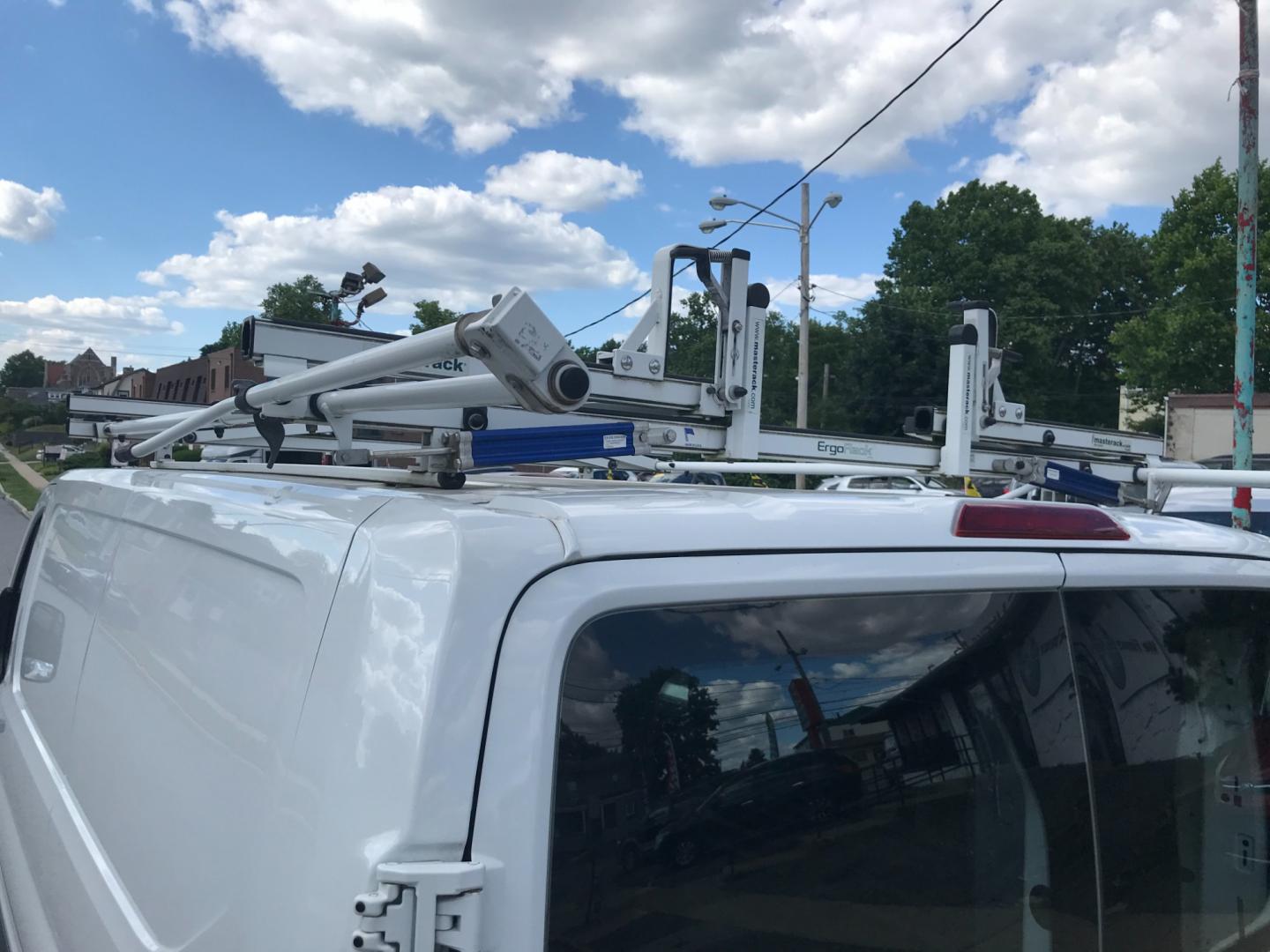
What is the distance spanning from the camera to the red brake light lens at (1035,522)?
1609 millimetres

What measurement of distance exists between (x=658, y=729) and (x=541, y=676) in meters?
0.20

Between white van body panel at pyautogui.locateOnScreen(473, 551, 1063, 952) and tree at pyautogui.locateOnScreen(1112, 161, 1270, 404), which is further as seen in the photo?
tree at pyautogui.locateOnScreen(1112, 161, 1270, 404)

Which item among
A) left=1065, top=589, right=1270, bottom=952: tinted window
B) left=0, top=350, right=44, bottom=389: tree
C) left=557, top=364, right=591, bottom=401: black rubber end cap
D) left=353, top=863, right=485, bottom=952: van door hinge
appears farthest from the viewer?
left=0, top=350, right=44, bottom=389: tree

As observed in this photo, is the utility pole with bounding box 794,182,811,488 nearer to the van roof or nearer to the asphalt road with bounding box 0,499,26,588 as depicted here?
the asphalt road with bounding box 0,499,26,588

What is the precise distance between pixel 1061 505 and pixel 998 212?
2190 inches

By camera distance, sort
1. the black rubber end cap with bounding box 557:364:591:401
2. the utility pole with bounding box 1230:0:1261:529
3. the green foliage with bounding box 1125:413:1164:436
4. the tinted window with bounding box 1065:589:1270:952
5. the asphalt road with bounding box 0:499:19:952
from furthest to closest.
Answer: the green foliage with bounding box 1125:413:1164:436 < the asphalt road with bounding box 0:499:19:952 < the utility pole with bounding box 1230:0:1261:529 < the tinted window with bounding box 1065:589:1270:952 < the black rubber end cap with bounding box 557:364:591:401

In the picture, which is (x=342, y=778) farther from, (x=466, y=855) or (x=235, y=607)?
(x=235, y=607)

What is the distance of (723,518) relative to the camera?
4.63ft

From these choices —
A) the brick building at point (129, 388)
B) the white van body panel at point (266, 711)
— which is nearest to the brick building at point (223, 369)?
the brick building at point (129, 388)

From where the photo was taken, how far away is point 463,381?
1.67m

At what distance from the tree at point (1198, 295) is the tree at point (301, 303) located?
29065 mm

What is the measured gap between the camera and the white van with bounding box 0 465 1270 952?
111cm

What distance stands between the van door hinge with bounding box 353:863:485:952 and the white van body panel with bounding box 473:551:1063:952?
0.11 ft

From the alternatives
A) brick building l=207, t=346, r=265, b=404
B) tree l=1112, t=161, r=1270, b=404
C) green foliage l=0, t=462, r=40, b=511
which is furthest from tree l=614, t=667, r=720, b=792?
tree l=1112, t=161, r=1270, b=404
